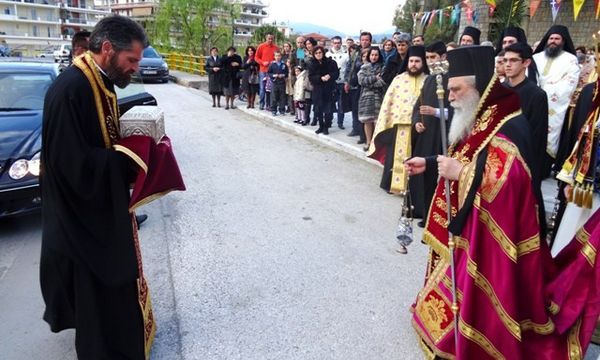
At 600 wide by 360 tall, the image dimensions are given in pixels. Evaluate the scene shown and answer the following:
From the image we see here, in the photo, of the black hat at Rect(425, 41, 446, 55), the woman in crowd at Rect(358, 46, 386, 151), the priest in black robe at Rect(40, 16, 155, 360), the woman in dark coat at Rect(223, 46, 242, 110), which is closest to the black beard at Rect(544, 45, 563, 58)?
the black hat at Rect(425, 41, 446, 55)

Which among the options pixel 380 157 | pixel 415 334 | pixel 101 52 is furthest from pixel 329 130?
pixel 101 52

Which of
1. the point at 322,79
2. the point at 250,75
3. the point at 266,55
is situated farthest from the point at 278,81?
the point at 322,79

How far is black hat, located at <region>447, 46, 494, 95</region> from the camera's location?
248cm

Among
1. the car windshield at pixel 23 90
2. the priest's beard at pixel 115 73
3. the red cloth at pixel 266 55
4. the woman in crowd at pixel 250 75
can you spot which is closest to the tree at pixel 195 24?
the woman in crowd at pixel 250 75

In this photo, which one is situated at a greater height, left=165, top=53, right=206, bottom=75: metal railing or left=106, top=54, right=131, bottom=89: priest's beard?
left=106, top=54, right=131, bottom=89: priest's beard

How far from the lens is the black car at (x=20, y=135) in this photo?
459 centimetres

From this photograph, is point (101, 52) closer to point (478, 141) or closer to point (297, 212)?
point (478, 141)

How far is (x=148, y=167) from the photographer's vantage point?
91.7 inches

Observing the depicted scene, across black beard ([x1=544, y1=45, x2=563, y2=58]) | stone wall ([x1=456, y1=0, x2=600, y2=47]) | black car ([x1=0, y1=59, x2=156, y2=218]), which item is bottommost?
black car ([x1=0, y1=59, x2=156, y2=218])

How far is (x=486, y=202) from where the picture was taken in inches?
95.3

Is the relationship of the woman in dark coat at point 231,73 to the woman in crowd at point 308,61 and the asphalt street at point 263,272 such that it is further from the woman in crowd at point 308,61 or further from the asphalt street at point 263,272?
the asphalt street at point 263,272

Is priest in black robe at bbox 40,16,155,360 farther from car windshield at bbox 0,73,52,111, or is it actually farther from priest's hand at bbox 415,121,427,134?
car windshield at bbox 0,73,52,111

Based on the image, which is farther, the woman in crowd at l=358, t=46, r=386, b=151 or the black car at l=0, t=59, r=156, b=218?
the woman in crowd at l=358, t=46, r=386, b=151

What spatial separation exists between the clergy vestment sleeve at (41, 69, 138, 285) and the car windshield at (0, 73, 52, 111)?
13.1ft
